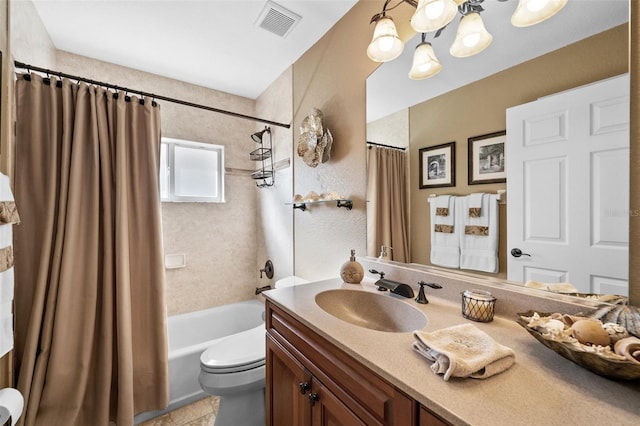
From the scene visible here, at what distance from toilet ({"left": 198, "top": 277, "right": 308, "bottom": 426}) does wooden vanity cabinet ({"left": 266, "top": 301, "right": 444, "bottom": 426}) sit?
279 millimetres

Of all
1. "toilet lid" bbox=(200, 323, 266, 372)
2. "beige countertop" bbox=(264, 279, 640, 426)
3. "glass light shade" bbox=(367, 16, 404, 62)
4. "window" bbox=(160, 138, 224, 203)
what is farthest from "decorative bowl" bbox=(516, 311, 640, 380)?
"window" bbox=(160, 138, 224, 203)

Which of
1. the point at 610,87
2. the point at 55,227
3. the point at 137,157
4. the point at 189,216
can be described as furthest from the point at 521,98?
the point at 189,216

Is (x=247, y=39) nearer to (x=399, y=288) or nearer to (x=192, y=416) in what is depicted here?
(x=399, y=288)

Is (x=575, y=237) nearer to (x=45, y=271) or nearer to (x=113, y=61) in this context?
(x=45, y=271)

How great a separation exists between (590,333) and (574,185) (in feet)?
1.36

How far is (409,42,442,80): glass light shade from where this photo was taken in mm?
1095

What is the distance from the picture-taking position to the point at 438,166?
108cm

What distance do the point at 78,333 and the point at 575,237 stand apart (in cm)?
232

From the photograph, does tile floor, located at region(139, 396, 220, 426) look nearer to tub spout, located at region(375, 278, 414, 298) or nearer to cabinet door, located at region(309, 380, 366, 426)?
cabinet door, located at region(309, 380, 366, 426)

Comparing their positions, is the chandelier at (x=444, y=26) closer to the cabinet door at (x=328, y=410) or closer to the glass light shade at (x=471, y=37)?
the glass light shade at (x=471, y=37)

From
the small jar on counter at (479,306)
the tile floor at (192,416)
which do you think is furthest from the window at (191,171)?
the small jar on counter at (479,306)

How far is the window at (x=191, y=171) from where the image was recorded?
227 cm

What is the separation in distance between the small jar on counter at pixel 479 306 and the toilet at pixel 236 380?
1.12 meters

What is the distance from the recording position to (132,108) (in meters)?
1.64
